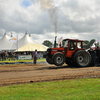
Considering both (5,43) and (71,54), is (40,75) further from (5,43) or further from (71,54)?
(5,43)

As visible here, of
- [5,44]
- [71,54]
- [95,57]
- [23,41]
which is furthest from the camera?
[5,44]

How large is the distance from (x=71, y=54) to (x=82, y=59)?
108 cm

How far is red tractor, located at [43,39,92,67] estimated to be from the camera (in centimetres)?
1161

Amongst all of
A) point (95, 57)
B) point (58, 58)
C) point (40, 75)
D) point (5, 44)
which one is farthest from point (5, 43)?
point (40, 75)

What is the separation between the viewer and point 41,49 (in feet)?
122

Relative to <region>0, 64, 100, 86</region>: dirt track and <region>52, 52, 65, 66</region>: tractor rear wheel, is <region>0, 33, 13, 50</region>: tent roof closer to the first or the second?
<region>52, 52, 65, 66</region>: tractor rear wheel

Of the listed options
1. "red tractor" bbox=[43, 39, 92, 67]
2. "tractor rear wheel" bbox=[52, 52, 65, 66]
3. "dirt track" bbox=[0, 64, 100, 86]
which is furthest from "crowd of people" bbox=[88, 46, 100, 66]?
"tractor rear wheel" bbox=[52, 52, 65, 66]

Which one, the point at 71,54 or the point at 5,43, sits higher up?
the point at 5,43

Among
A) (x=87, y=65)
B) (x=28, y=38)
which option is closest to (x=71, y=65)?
(x=87, y=65)

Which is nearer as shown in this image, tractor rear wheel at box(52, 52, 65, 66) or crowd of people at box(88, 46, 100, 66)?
tractor rear wheel at box(52, 52, 65, 66)

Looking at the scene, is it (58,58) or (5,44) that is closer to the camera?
(58,58)

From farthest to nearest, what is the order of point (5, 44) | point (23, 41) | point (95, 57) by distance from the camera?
point (5, 44) < point (23, 41) < point (95, 57)

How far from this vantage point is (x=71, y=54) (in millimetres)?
12000

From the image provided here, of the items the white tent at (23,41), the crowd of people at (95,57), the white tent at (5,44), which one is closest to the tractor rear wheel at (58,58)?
the crowd of people at (95,57)
